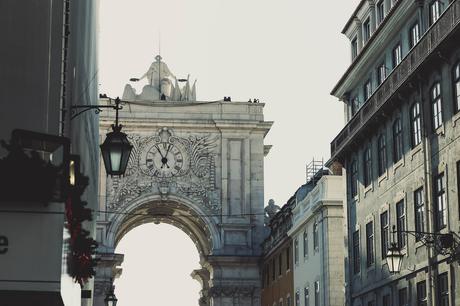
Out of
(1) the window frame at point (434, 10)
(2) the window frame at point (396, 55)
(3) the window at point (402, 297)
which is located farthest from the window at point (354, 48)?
(3) the window at point (402, 297)

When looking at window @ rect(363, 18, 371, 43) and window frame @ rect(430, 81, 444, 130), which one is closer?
window frame @ rect(430, 81, 444, 130)

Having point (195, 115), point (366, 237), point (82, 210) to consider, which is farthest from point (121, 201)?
point (82, 210)

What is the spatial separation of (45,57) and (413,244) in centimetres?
2389

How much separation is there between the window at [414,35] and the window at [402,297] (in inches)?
324

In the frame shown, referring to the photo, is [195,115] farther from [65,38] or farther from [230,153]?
[65,38]

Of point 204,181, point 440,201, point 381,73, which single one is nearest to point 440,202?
point 440,201

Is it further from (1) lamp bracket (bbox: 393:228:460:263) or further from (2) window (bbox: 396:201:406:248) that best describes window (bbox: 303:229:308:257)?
(1) lamp bracket (bbox: 393:228:460:263)

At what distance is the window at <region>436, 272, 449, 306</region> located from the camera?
99.9 feet

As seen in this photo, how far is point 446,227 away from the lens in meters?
30.0

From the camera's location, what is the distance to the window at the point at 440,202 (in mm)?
30438

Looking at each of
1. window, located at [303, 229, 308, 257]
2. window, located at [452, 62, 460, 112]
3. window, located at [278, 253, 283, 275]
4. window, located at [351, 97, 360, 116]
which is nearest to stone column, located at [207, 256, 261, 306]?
window, located at [278, 253, 283, 275]

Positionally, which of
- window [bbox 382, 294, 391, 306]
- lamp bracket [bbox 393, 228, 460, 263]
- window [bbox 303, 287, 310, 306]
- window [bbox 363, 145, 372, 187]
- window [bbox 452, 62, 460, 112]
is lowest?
window [bbox 382, 294, 391, 306]

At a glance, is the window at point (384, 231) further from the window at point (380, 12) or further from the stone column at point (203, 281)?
the stone column at point (203, 281)

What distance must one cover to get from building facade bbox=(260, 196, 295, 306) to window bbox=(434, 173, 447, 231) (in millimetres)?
31017
